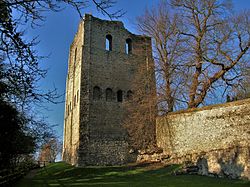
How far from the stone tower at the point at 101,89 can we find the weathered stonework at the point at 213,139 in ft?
19.1

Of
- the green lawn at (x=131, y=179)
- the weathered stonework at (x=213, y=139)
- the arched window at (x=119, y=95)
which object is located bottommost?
the green lawn at (x=131, y=179)

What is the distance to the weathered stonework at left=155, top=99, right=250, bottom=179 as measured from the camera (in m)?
11.5

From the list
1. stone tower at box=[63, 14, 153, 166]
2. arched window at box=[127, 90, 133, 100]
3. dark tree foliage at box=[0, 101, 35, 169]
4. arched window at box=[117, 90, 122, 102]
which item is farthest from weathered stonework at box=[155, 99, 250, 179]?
dark tree foliage at box=[0, 101, 35, 169]

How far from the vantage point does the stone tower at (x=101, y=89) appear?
19547mm

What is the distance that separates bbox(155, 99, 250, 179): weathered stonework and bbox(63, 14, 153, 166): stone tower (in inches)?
229

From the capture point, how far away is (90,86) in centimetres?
2077

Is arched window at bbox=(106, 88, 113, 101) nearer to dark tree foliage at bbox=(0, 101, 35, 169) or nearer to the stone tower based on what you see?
the stone tower

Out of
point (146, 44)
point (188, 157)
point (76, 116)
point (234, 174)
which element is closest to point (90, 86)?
point (76, 116)

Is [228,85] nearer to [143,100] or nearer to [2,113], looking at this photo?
[143,100]

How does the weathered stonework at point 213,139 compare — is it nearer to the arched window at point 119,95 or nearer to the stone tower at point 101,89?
the stone tower at point 101,89

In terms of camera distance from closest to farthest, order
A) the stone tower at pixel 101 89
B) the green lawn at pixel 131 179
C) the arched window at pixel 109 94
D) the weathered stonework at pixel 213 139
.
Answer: the green lawn at pixel 131 179 → the weathered stonework at pixel 213 139 → the stone tower at pixel 101 89 → the arched window at pixel 109 94

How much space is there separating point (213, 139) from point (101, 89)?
10736mm

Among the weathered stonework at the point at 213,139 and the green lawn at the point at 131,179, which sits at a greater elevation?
the weathered stonework at the point at 213,139

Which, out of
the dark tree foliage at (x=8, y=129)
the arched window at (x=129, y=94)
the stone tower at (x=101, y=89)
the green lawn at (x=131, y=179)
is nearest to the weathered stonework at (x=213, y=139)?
the green lawn at (x=131, y=179)
